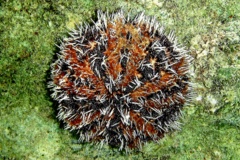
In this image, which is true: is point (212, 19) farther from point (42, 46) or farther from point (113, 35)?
point (42, 46)

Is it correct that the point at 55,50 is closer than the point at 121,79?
No

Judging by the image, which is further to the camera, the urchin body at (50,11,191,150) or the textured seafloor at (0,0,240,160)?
the textured seafloor at (0,0,240,160)

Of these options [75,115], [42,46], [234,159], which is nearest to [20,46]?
[42,46]

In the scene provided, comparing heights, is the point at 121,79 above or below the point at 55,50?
above
